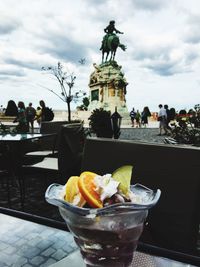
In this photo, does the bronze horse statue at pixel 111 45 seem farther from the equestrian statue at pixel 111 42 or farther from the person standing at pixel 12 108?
the person standing at pixel 12 108

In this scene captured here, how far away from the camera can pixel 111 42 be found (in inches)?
1051

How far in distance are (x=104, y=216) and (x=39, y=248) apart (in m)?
0.38

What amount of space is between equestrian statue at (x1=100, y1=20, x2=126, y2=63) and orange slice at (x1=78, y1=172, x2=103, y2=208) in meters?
26.9

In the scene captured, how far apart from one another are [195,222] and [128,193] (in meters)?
0.73

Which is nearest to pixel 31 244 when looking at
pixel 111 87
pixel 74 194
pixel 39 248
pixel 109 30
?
pixel 39 248

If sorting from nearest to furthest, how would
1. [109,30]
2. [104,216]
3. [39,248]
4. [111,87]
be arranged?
[104,216], [39,248], [111,87], [109,30]

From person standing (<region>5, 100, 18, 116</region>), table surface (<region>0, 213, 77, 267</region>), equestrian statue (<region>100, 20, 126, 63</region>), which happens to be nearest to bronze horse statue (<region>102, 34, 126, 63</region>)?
equestrian statue (<region>100, 20, 126, 63</region>)

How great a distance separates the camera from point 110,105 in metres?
26.0

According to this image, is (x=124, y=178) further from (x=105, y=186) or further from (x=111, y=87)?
(x=111, y=87)

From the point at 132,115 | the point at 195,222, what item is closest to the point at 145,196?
the point at 195,222

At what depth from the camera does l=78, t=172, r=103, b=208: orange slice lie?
0.70 meters

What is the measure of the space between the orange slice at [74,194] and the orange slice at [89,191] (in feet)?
0.04

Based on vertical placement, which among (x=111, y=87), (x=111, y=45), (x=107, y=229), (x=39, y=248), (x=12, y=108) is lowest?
(x=39, y=248)

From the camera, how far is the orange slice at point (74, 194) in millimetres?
710
